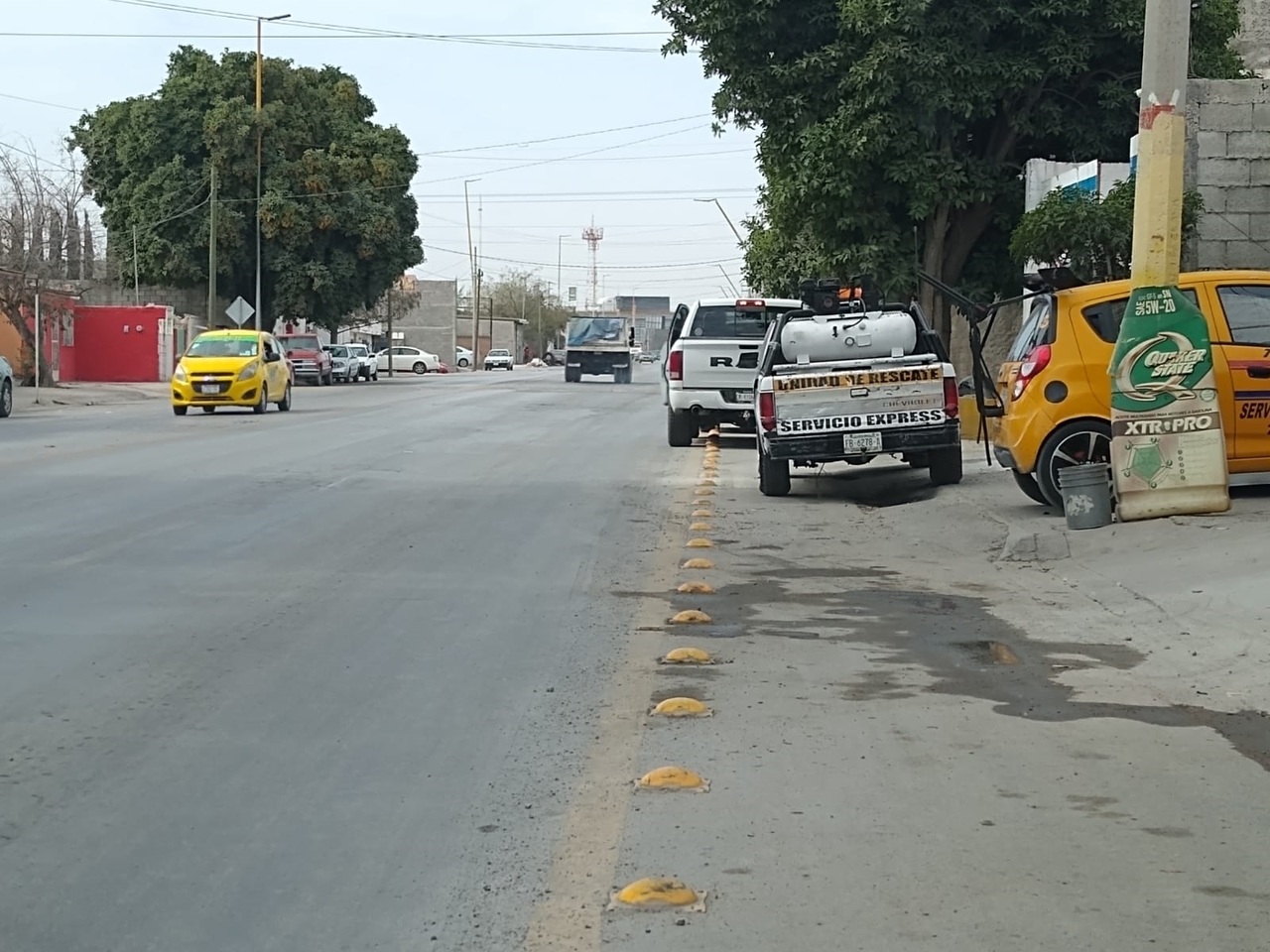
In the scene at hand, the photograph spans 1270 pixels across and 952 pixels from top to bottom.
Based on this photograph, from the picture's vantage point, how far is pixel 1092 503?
1181 centimetres

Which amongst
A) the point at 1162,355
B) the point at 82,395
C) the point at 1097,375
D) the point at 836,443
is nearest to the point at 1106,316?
the point at 1097,375

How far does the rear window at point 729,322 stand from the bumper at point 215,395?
448 inches

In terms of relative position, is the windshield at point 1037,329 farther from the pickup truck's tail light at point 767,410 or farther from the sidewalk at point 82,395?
the sidewalk at point 82,395

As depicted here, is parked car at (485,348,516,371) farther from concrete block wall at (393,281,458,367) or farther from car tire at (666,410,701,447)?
car tire at (666,410,701,447)

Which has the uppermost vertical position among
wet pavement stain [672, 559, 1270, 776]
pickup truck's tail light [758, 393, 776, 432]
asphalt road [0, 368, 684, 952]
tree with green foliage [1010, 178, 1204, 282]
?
tree with green foliage [1010, 178, 1204, 282]

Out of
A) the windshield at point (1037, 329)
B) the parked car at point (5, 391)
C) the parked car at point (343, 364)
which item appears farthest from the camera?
the parked car at point (343, 364)

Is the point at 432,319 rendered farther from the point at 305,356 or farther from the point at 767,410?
the point at 767,410

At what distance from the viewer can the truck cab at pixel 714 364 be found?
22.2m

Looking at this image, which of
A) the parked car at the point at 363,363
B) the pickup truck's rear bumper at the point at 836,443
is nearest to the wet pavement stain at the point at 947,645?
the pickup truck's rear bumper at the point at 836,443

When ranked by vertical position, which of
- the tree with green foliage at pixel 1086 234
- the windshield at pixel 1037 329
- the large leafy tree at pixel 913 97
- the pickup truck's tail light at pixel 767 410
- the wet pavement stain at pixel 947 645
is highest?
the large leafy tree at pixel 913 97

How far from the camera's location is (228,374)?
103 feet

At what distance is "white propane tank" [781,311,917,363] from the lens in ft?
57.1

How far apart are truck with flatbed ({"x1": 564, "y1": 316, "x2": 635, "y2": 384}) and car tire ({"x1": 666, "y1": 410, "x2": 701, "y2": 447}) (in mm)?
37964

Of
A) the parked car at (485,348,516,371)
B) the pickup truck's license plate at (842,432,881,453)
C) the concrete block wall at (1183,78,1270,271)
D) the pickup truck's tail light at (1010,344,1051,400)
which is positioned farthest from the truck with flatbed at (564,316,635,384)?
the pickup truck's tail light at (1010,344,1051,400)
